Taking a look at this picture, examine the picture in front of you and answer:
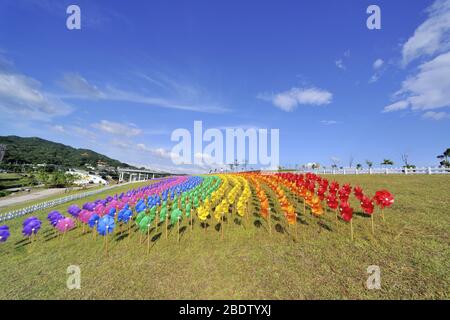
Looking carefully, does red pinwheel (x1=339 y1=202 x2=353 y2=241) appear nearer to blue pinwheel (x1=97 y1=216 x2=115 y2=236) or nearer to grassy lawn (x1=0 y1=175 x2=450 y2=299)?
grassy lawn (x1=0 y1=175 x2=450 y2=299)

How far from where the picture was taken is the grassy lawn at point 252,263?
618 cm

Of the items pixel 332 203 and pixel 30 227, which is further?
pixel 332 203

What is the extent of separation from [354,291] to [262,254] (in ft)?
10.8

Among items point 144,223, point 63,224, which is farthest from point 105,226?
point 63,224

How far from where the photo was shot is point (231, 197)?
15.3 m

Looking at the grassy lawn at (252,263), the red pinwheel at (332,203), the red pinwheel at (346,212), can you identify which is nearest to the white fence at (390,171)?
the grassy lawn at (252,263)

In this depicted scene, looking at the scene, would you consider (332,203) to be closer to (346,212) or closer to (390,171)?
(346,212)

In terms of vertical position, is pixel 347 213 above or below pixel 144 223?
above

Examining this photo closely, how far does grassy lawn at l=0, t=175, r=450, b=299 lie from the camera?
6180 mm

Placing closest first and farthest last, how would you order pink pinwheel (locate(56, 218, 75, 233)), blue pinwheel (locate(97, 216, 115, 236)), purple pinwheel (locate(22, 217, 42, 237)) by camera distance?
blue pinwheel (locate(97, 216, 115, 236)), purple pinwheel (locate(22, 217, 42, 237)), pink pinwheel (locate(56, 218, 75, 233))

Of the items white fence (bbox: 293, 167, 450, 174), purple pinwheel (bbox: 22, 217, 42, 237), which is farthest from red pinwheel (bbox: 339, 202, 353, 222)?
white fence (bbox: 293, 167, 450, 174)

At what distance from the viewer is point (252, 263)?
7.77 meters
